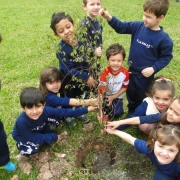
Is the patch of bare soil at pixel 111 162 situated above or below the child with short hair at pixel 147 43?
below

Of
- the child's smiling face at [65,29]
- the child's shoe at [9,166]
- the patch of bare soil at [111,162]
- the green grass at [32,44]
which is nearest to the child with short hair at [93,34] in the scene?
the green grass at [32,44]

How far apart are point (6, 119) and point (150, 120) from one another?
2216 millimetres

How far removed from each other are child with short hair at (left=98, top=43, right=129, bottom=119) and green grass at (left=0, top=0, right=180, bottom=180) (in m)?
0.16

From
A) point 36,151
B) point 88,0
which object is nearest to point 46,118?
point 36,151

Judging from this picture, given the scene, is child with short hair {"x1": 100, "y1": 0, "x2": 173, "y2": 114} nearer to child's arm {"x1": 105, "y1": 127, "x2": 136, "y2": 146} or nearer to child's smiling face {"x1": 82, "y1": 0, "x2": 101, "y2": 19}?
child's smiling face {"x1": 82, "y1": 0, "x2": 101, "y2": 19}

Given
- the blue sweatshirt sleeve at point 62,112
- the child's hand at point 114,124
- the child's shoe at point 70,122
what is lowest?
the child's shoe at point 70,122

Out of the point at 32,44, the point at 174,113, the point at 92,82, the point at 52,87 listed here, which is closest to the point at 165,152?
the point at 174,113

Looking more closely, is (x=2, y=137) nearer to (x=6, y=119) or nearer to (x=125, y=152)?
(x=6, y=119)

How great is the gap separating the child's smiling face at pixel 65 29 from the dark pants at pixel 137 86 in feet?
3.64

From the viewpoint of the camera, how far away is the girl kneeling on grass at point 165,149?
241cm

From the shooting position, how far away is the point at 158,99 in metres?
3.13

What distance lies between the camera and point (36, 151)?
309 centimetres

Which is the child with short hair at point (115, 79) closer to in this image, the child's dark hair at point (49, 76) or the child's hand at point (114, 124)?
the child's hand at point (114, 124)

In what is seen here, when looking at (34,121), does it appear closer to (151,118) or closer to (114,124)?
(114,124)
